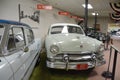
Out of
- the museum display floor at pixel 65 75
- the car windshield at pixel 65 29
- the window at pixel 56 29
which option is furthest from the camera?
the window at pixel 56 29

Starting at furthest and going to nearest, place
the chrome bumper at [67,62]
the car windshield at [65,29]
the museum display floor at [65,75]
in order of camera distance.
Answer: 1. the car windshield at [65,29]
2. the museum display floor at [65,75]
3. the chrome bumper at [67,62]

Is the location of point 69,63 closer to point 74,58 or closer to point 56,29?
point 74,58

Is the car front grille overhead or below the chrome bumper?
overhead

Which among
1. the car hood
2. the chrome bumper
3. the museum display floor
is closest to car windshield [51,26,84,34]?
the car hood

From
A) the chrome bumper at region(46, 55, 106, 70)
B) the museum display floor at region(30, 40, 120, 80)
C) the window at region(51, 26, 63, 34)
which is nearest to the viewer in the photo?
the chrome bumper at region(46, 55, 106, 70)

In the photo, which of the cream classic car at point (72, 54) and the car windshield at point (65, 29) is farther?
the car windshield at point (65, 29)

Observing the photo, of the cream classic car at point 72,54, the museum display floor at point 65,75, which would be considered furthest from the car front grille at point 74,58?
the museum display floor at point 65,75

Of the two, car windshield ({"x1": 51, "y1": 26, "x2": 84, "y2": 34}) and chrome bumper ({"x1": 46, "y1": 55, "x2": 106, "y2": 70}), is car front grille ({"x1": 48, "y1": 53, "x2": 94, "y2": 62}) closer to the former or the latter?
chrome bumper ({"x1": 46, "y1": 55, "x2": 106, "y2": 70})

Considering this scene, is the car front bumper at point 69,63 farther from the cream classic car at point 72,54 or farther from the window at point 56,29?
the window at point 56,29

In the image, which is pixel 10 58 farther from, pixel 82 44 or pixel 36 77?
pixel 82 44

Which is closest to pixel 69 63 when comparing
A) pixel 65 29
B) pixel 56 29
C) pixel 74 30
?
pixel 65 29

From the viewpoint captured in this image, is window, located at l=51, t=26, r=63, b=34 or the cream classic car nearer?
the cream classic car

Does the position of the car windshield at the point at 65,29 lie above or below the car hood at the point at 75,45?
above

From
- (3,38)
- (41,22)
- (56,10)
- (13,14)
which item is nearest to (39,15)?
(41,22)
